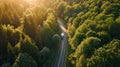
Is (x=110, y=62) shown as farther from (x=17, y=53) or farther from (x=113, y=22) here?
(x=17, y=53)

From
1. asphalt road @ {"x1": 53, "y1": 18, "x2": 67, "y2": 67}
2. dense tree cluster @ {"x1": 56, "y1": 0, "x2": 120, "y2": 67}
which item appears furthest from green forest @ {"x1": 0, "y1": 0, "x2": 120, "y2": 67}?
asphalt road @ {"x1": 53, "y1": 18, "x2": 67, "y2": 67}

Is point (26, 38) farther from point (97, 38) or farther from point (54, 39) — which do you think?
point (97, 38)

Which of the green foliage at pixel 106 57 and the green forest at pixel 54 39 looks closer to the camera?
the green foliage at pixel 106 57

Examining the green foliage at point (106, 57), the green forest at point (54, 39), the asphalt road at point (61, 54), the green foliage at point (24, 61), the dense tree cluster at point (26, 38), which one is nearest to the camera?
the green foliage at point (106, 57)

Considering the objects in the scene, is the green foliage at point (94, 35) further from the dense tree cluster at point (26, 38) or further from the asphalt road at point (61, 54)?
the dense tree cluster at point (26, 38)

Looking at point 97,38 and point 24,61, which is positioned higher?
point 97,38

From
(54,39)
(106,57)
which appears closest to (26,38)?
(54,39)

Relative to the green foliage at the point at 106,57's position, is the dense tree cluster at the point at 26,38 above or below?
above

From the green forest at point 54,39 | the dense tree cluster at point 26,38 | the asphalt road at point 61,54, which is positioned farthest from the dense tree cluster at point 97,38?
the dense tree cluster at point 26,38
